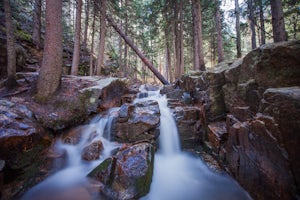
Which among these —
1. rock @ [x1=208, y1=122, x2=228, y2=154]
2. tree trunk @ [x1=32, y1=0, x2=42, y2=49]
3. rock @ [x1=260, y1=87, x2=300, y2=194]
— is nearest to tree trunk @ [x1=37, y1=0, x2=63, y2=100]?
rock @ [x1=208, y1=122, x2=228, y2=154]

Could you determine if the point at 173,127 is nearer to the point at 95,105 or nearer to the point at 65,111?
the point at 95,105

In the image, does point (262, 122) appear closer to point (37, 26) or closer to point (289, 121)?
point (289, 121)

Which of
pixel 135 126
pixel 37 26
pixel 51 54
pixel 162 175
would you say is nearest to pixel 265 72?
pixel 162 175

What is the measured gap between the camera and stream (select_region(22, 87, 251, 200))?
13.8 feet

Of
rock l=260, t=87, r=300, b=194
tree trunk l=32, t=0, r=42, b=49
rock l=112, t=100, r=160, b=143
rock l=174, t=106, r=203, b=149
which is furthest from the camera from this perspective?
tree trunk l=32, t=0, r=42, b=49

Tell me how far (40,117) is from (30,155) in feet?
4.59

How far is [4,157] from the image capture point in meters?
4.09

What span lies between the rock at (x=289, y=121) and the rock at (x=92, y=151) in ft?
16.5

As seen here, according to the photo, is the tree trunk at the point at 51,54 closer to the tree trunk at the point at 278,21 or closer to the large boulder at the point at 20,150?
the large boulder at the point at 20,150

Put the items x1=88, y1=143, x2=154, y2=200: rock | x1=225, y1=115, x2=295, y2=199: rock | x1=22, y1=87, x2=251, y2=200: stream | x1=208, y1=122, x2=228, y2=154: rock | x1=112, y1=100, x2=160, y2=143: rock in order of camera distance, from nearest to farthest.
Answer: x1=225, y1=115, x2=295, y2=199: rock < x1=88, y1=143, x2=154, y2=200: rock < x1=22, y1=87, x2=251, y2=200: stream < x1=208, y1=122, x2=228, y2=154: rock < x1=112, y1=100, x2=160, y2=143: rock

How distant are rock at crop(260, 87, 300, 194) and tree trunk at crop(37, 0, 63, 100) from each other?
7206 millimetres

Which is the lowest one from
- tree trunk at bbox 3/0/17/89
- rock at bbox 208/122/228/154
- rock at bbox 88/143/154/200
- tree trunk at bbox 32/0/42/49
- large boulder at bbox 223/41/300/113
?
rock at bbox 88/143/154/200

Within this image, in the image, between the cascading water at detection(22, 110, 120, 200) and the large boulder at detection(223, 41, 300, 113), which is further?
the cascading water at detection(22, 110, 120, 200)

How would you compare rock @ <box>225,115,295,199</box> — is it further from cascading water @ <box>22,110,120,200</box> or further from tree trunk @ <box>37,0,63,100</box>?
tree trunk @ <box>37,0,63,100</box>
